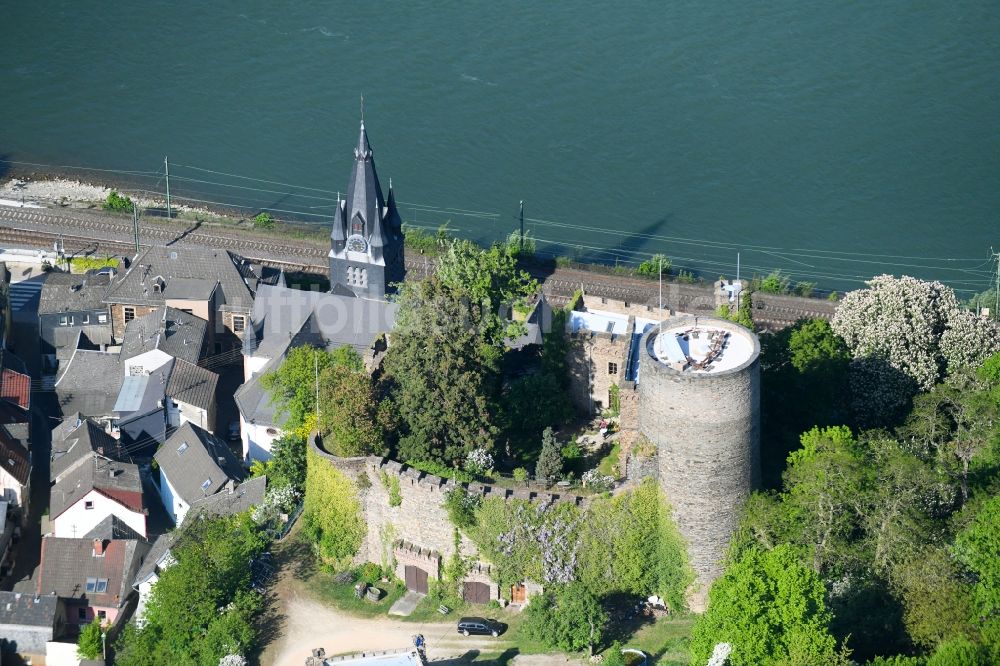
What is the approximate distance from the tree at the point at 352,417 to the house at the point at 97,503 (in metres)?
16.5

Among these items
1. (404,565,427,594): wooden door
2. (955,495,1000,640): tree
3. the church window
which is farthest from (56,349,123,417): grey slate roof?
(955,495,1000,640): tree

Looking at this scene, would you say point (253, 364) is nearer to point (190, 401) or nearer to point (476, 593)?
point (190, 401)

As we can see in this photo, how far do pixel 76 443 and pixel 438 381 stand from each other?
25.9 metres

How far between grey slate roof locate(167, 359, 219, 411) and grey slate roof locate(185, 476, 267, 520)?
10.3m

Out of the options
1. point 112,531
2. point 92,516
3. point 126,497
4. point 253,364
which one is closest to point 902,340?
point 253,364

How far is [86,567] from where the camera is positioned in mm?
81875

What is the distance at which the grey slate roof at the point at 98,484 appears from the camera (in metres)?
84.5

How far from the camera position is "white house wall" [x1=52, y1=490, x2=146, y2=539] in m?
84.2

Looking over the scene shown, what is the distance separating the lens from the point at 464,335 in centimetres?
7225

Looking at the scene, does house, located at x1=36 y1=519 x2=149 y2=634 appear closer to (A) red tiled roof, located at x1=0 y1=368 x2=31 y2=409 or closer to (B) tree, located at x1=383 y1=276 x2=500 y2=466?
(A) red tiled roof, located at x1=0 y1=368 x2=31 y2=409

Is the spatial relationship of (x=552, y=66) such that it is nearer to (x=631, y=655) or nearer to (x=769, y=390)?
(x=769, y=390)

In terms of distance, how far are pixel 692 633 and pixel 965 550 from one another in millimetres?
10179

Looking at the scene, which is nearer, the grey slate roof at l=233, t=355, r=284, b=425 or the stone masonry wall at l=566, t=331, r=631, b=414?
the stone masonry wall at l=566, t=331, r=631, b=414

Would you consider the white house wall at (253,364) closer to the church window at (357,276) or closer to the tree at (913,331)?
the church window at (357,276)
